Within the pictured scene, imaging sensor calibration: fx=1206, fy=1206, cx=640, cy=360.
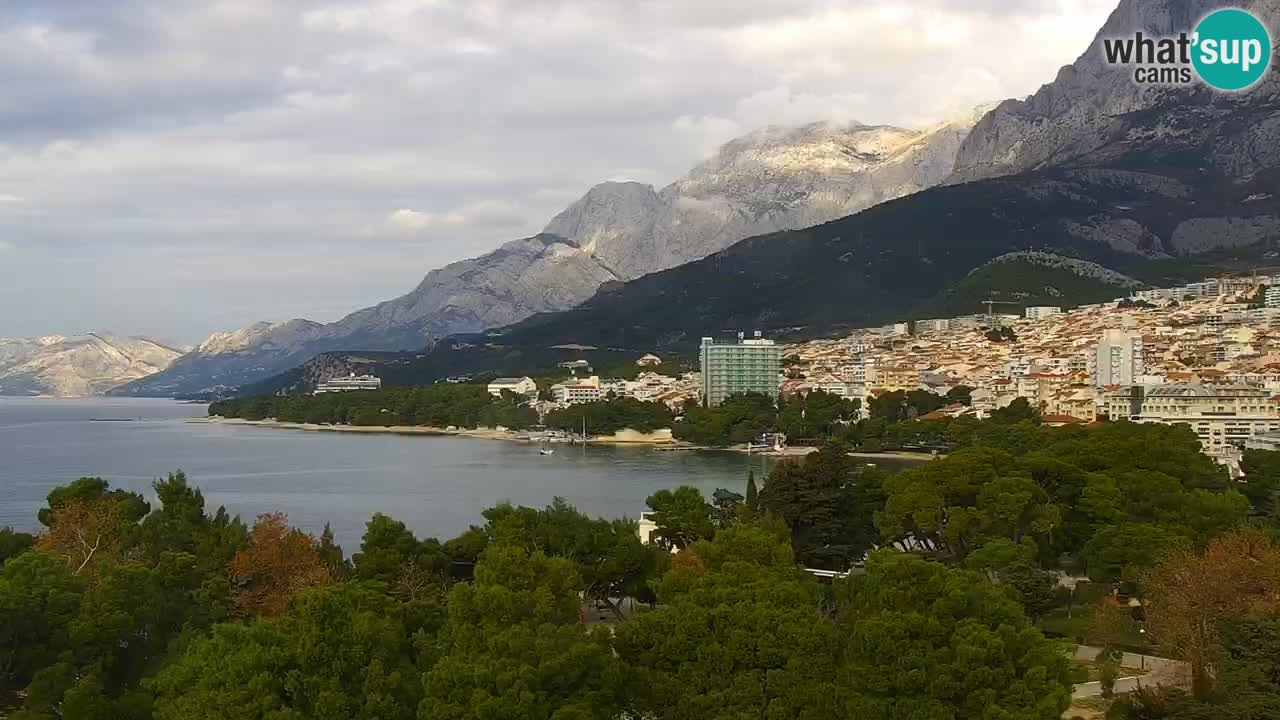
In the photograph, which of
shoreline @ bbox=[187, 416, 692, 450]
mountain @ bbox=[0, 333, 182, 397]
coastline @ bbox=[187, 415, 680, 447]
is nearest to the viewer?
coastline @ bbox=[187, 415, 680, 447]

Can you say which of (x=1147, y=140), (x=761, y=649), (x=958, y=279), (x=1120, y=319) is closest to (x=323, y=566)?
(x=761, y=649)

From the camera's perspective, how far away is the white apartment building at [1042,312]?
57344mm

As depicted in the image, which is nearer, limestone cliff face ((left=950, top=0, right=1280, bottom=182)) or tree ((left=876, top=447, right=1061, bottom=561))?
tree ((left=876, top=447, right=1061, bottom=561))

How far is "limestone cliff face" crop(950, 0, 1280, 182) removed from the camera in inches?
2699

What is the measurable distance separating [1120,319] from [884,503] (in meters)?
39.9

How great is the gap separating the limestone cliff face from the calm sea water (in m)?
47.3

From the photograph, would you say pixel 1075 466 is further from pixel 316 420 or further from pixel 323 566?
pixel 316 420

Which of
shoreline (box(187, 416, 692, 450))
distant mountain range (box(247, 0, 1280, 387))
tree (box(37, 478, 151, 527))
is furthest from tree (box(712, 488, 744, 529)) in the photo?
distant mountain range (box(247, 0, 1280, 387))

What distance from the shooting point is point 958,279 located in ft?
238

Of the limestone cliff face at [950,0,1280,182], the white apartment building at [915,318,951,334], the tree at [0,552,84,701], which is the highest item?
the limestone cliff face at [950,0,1280,182]

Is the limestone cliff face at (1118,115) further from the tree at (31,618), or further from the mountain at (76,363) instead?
the mountain at (76,363)

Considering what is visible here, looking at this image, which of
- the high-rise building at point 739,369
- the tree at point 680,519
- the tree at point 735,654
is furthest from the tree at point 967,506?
the high-rise building at point 739,369

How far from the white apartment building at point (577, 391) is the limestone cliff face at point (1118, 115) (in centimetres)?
4054

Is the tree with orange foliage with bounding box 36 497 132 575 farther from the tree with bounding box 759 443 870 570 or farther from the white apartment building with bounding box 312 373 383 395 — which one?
the white apartment building with bounding box 312 373 383 395
